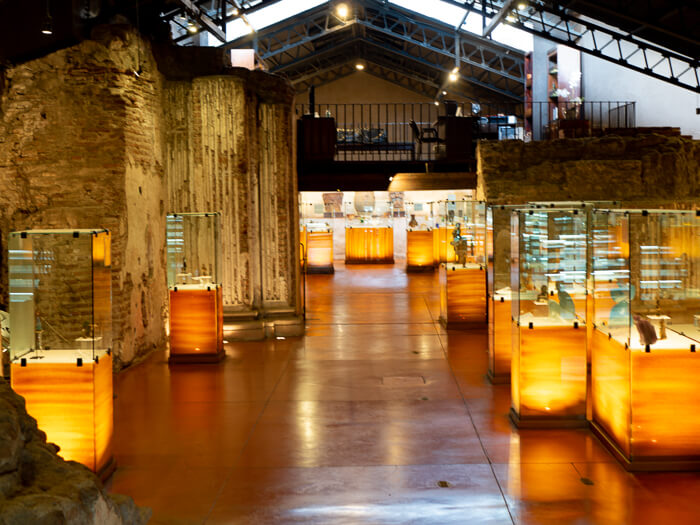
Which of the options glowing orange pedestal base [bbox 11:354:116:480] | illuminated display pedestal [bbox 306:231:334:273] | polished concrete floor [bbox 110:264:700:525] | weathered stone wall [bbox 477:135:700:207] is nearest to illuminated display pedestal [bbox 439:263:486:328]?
polished concrete floor [bbox 110:264:700:525]

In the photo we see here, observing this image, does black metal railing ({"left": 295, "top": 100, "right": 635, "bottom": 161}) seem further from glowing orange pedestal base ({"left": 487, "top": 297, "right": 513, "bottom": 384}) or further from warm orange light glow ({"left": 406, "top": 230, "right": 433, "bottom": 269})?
glowing orange pedestal base ({"left": 487, "top": 297, "right": 513, "bottom": 384})

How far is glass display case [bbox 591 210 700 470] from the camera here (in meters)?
4.51

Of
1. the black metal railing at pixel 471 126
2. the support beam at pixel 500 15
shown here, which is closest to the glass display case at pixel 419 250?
the black metal railing at pixel 471 126

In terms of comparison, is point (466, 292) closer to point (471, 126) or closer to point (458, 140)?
point (458, 140)

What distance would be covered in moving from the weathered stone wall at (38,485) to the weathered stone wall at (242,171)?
6.25 metres

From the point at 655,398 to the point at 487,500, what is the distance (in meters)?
1.35

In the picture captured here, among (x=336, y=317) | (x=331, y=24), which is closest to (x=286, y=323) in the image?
(x=336, y=317)

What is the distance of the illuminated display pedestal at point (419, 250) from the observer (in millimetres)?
17391

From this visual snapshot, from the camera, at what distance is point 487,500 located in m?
4.29

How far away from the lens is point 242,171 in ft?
30.9

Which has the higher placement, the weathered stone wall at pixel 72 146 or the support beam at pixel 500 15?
the support beam at pixel 500 15

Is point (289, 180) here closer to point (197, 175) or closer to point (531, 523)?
point (197, 175)

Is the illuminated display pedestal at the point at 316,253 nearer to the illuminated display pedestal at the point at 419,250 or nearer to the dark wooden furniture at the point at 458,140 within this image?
the illuminated display pedestal at the point at 419,250

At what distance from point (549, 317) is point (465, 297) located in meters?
4.31
